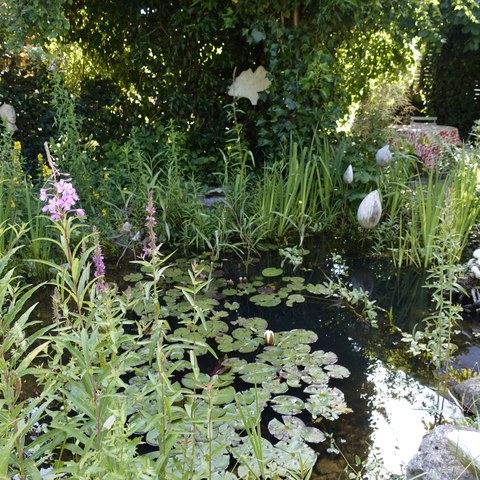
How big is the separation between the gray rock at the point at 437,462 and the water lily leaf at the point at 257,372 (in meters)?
0.76

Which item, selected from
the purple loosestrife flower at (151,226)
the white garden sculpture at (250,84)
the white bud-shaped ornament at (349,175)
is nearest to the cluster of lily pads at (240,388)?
the purple loosestrife flower at (151,226)

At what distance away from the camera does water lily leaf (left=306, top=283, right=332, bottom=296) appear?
10.8 ft

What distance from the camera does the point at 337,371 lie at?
256 cm

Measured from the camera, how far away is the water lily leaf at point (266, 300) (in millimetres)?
3193

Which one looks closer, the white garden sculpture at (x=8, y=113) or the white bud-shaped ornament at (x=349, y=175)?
the white bud-shaped ornament at (x=349, y=175)

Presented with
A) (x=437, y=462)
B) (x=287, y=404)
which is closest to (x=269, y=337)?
(x=287, y=404)

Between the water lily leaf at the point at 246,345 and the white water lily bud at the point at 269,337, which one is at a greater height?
the white water lily bud at the point at 269,337

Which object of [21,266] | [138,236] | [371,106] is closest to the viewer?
[21,266]

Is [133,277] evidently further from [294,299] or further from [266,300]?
[294,299]

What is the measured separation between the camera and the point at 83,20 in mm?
5676

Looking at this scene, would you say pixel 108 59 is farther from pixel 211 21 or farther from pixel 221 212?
pixel 221 212

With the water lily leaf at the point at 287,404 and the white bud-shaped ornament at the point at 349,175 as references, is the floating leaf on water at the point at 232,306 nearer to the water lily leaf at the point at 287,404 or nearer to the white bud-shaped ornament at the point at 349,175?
the water lily leaf at the point at 287,404

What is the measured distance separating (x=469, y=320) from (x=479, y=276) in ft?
0.96

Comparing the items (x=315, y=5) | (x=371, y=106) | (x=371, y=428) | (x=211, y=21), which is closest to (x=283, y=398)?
(x=371, y=428)
